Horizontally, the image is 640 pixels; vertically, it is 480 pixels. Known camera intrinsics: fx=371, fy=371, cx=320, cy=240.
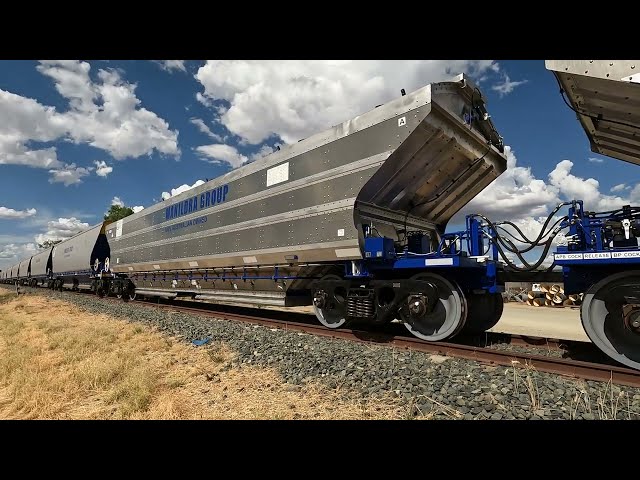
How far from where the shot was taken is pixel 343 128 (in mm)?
7539

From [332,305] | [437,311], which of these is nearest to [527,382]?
[437,311]

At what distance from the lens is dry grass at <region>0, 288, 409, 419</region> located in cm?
399

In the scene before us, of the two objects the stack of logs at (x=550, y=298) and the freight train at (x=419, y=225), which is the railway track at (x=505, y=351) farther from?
the stack of logs at (x=550, y=298)

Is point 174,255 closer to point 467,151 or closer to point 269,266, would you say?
point 269,266

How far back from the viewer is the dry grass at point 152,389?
3.99 m

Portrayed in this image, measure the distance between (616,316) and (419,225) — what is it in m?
4.22

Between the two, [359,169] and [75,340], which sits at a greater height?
[359,169]

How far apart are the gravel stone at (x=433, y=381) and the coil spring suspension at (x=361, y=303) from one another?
2.02 ft

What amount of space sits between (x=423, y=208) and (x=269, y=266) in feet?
13.2

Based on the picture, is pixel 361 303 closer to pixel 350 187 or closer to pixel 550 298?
pixel 350 187

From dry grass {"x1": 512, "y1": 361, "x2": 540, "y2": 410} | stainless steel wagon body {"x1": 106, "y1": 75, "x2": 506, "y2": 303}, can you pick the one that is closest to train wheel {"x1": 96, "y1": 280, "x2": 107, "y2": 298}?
stainless steel wagon body {"x1": 106, "y1": 75, "x2": 506, "y2": 303}

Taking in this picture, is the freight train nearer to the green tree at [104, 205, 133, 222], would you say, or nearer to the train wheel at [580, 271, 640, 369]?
the train wheel at [580, 271, 640, 369]

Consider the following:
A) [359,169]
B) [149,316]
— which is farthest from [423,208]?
[149,316]
